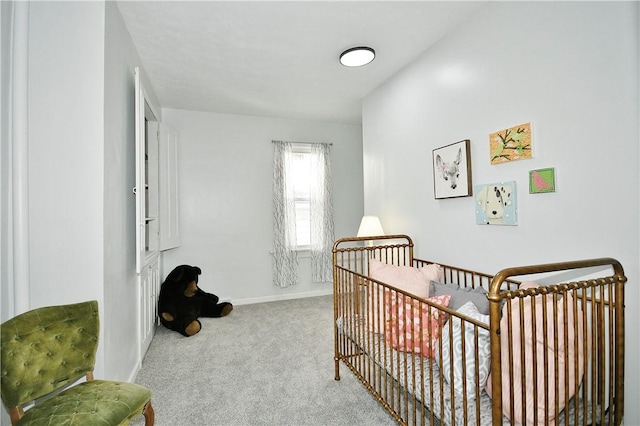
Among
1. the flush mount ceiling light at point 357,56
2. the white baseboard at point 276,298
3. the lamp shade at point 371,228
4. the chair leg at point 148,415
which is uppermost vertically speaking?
the flush mount ceiling light at point 357,56

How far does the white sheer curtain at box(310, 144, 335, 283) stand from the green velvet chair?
311cm

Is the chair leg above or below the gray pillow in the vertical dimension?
below

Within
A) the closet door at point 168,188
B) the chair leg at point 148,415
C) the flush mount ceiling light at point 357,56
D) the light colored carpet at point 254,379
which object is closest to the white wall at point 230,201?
the closet door at point 168,188

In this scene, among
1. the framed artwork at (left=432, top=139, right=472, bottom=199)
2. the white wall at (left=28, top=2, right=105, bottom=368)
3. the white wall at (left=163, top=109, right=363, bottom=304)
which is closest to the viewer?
the white wall at (left=28, top=2, right=105, bottom=368)

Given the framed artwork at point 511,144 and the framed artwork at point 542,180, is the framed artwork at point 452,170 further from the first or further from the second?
the framed artwork at point 542,180

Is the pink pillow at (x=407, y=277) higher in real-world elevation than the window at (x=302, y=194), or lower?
lower

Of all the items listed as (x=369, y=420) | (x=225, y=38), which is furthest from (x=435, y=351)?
(x=225, y=38)

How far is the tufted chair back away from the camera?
1.24 meters

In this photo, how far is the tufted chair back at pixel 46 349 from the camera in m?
1.24

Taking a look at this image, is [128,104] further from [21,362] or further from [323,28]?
[21,362]

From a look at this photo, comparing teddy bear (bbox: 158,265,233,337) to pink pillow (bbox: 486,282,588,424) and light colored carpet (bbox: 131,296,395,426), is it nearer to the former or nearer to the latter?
light colored carpet (bbox: 131,296,395,426)

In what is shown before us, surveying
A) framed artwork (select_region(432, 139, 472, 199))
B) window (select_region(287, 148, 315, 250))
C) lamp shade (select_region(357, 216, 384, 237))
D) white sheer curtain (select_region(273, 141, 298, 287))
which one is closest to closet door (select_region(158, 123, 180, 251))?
white sheer curtain (select_region(273, 141, 298, 287))

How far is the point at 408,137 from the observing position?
2.79m

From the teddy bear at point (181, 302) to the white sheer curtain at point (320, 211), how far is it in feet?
5.37
